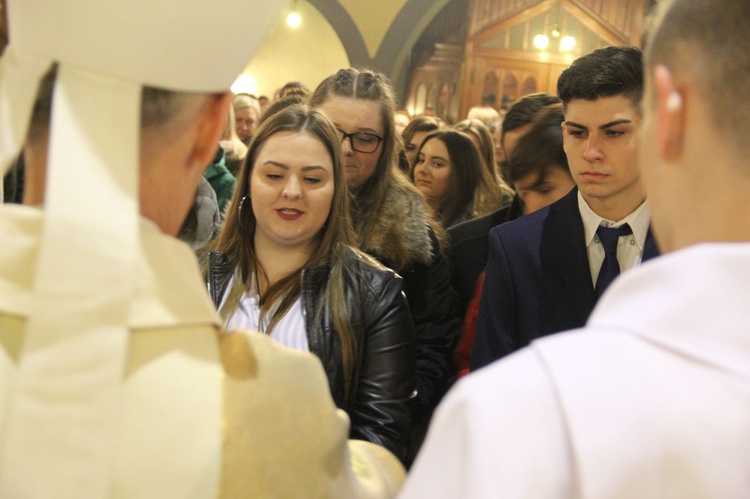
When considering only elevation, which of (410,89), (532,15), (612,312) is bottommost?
(612,312)

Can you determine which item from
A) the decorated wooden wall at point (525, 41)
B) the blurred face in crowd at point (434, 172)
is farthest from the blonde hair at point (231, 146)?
the decorated wooden wall at point (525, 41)

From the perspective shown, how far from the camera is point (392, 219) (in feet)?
9.98

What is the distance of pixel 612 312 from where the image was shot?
1052 mm

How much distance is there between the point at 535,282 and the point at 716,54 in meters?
1.45

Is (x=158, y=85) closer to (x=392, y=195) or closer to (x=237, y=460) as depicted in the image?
(x=237, y=460)

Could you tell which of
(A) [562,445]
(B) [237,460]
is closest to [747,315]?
(A) [562,445]

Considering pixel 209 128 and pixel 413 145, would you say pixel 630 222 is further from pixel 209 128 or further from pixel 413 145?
pixel 413 145

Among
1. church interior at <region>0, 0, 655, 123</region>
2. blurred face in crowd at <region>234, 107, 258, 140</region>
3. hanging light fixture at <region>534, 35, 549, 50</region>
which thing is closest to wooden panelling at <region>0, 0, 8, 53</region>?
blurred face in crowd at <region>234, 107, 258, 140</region>

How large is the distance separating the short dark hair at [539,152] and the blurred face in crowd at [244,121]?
10.5 ft

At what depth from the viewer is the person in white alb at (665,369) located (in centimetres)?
95

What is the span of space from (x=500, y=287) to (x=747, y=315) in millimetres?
1502

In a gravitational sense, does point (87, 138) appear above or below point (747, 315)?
above

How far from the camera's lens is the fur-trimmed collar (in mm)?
2955

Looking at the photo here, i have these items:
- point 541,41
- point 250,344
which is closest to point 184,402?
point 250,344
